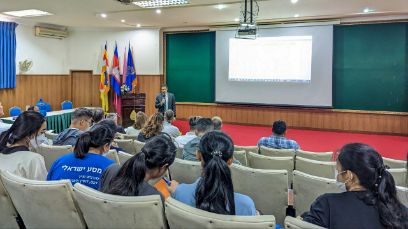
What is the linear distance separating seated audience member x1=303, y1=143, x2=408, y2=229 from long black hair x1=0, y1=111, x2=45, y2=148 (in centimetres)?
201

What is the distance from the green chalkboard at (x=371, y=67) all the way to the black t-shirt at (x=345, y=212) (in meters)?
7.79

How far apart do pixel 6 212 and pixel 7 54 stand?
8.47 metres

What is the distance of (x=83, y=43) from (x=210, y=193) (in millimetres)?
10800

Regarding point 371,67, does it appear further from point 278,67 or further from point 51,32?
point 51,32

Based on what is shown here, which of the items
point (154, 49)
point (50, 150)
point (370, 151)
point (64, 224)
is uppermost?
point (154, 49)

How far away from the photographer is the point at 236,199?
1666 mm

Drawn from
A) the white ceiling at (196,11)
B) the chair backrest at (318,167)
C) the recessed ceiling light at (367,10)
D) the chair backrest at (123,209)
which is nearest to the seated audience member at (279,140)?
the chair backrest at (318,167)

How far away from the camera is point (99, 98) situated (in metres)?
11.3

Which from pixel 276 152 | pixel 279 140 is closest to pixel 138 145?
pixel 276 152

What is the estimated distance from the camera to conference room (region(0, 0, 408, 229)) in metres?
1.60

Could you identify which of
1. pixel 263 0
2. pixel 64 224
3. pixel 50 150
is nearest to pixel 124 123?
pixel 263 0

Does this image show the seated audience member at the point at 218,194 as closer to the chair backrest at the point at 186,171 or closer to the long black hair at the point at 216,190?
the long black hair at the point at 216,190

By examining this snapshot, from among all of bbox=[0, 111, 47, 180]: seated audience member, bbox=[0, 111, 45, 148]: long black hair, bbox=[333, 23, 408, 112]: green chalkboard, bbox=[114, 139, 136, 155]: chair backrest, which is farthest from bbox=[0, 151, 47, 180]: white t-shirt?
bbox=[333, 23, 408, 112]: green chalkboard

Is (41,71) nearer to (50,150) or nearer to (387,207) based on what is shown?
(50,150)
